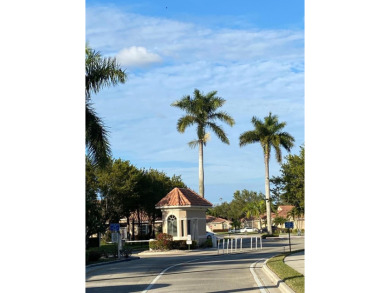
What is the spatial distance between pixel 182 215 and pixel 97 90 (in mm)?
23058

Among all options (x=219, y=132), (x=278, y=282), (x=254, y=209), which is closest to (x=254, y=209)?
(x=254, y=209)

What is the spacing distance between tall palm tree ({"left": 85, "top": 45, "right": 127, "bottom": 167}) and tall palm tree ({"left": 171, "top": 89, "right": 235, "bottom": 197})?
30.0 m

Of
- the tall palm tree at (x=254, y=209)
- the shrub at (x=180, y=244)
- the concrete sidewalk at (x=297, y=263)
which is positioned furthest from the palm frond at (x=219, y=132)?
the tall palm tree at (x=254, y=209)

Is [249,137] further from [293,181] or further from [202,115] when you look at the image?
[293,181]

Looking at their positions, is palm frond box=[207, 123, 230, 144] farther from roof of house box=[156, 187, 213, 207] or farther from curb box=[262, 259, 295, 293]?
curb box=[262, 259, 295, 293]

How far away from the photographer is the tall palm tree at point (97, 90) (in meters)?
24.5

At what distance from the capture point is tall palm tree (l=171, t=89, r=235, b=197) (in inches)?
2186

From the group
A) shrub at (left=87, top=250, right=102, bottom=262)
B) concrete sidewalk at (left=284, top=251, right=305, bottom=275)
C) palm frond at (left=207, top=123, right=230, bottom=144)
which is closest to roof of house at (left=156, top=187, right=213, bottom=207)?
palm frond at (left=207, top=123, right=230, bottom=144)

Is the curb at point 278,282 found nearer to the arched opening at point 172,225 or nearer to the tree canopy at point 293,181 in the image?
the tree canopy at point 293,181

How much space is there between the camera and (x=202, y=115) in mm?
55781
